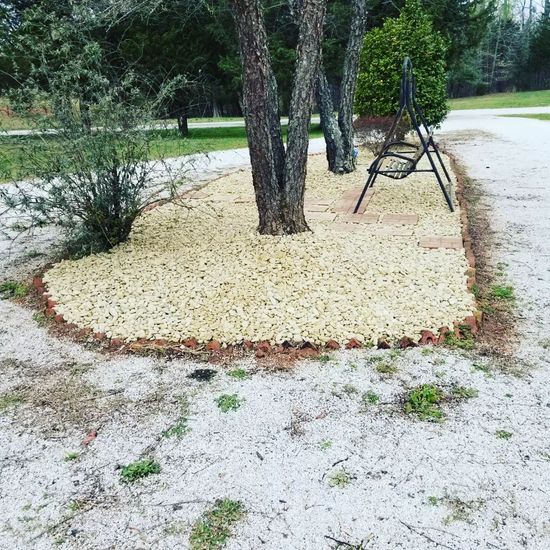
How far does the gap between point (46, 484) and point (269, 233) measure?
2667 millimetres

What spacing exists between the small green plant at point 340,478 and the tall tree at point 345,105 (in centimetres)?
596

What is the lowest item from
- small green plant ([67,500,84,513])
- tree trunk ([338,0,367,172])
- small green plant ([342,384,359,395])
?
small green plant ([342,384,359,395])

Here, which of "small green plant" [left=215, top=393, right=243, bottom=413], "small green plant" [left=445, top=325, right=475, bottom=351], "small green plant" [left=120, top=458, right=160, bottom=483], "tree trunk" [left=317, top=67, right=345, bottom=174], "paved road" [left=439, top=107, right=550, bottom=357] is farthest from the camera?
"tree trunk" [left=317, top=67, right=345, bottom=174]

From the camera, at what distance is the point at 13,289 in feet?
12.1

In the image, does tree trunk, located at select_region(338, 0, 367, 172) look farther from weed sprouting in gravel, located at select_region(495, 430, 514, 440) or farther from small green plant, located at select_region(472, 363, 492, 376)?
weed sprouting in gravel, located at select_region(495, 430, 514, 440)

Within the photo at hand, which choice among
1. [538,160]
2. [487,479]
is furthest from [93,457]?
[538,160]

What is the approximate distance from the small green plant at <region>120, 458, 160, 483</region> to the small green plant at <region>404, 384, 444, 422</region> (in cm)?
105

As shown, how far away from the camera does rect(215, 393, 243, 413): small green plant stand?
7.16 ft

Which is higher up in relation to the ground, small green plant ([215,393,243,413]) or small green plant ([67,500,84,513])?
small green plant ([67,500,84,513])

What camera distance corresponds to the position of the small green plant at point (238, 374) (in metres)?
2.42

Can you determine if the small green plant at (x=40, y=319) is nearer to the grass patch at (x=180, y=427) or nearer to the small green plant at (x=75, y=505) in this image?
the grass patch at (x=180, y=427)

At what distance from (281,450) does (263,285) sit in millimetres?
1427

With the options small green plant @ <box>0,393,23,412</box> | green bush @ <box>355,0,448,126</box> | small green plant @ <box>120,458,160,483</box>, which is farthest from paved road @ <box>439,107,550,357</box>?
small green plant @ <box>0,393,23,412</box>

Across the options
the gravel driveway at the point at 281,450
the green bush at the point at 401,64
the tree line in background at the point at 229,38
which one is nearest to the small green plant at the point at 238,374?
the gravel driveway at the point at 281,450
